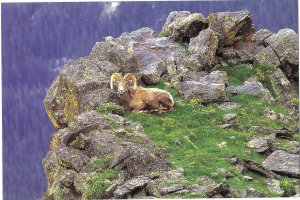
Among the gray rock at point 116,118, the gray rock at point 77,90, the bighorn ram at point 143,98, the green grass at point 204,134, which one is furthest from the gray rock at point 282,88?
the gray rock at point 116,118

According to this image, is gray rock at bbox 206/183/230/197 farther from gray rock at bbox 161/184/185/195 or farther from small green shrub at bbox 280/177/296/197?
small green shrub at bbox 280/177/296/197

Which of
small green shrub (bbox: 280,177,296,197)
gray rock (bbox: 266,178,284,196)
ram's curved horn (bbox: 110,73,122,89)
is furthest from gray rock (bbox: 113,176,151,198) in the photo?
ram's curved horn (bbox: 110,73,122,89)

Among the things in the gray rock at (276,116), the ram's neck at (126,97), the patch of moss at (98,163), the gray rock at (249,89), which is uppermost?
the ram's neck at (126,97)

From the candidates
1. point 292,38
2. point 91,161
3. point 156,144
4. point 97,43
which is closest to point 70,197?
point 91,161

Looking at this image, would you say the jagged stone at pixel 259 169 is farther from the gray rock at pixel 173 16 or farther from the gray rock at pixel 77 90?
the gray rock at pixel 173 16

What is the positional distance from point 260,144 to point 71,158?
7.93 m

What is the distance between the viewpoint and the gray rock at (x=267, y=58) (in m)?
44.9

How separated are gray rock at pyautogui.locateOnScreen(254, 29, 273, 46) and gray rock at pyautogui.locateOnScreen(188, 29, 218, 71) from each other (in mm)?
2738

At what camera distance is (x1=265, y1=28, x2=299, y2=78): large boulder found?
44.3 meters

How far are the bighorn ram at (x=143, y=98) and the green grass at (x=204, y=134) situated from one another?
508mm

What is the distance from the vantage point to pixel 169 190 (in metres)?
31.1

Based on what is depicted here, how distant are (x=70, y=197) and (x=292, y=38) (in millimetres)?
16968

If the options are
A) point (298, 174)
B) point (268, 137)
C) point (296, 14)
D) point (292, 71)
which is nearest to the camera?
point (298, 174)

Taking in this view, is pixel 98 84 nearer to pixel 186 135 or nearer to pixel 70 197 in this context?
pixel 186 135
